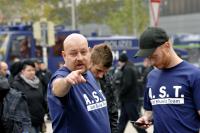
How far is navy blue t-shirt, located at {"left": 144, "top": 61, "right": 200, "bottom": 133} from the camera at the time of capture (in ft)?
15.0

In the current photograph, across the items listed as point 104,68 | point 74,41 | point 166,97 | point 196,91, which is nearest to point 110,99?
point 104,68

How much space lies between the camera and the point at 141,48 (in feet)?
15.5

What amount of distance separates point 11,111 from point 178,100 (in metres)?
2.14

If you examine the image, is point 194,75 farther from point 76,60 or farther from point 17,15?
point 17,15

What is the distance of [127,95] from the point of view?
11641 millimetres

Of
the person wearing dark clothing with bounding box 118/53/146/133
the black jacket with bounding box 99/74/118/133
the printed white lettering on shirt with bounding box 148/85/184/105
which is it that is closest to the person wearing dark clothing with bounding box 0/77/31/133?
the black jacket with bounding box 99/74/118/133

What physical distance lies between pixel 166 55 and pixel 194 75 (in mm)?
269

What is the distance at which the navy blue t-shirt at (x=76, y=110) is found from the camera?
14.3 ft

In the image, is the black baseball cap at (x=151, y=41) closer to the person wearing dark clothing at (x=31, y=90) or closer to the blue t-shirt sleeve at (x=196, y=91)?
the blue t-shirt sleeve at (x=196, y=91)

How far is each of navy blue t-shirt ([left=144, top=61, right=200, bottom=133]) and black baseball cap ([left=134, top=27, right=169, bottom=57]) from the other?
240 mm

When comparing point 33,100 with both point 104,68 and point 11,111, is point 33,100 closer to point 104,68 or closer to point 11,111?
point 11,111

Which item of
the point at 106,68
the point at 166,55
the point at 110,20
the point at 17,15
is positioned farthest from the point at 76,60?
the point at 110,20

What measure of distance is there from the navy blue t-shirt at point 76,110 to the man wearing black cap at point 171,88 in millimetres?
512

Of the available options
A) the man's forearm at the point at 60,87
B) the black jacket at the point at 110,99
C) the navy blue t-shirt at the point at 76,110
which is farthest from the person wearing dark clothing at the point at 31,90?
the man's forearm at the point at 60,87
